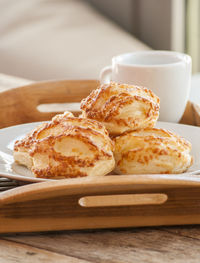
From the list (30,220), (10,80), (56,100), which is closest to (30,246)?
(30,220)

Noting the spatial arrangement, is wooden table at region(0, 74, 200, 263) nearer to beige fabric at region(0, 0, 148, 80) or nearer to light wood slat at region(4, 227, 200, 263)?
light wood slat at region(4, 227, 200, 263)

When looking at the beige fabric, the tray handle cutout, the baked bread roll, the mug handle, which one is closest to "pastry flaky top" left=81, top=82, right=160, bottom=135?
the baked bread roll

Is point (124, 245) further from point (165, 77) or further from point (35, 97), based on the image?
point (35, 97)

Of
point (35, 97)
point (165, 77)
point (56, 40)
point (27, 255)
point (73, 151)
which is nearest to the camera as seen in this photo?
point (27, 255)

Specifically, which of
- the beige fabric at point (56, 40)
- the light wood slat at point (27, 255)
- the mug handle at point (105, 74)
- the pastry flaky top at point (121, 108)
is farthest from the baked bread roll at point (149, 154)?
the beige fabric at point (56, 40)

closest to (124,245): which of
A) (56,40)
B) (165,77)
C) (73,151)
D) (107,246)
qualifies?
(107,246)

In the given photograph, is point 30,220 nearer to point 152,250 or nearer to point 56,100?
point 152,250
